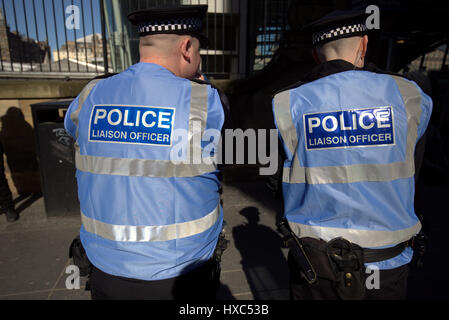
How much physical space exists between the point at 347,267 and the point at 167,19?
5.00 feet

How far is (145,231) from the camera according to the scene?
135 cm

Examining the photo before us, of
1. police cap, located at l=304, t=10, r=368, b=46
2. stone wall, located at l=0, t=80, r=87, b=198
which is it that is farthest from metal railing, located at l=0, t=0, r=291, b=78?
police cap, located at l=304, t=10, r=368, b=46

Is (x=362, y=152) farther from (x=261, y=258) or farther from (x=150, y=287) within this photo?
(x=261, y=258)

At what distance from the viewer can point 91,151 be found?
1.38 metres

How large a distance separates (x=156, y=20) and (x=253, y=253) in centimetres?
266

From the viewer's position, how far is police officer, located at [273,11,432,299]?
144 cm

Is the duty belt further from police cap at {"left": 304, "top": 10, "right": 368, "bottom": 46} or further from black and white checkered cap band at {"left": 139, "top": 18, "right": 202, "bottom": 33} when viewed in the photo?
black and white checkered cap band at {"left": 139, "top": 18, "right": 202, "bottom": 33}

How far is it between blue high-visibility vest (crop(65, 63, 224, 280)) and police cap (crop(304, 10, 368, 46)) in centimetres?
76

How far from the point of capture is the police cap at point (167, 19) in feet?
4.65

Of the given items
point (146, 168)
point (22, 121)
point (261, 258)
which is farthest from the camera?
point (22, 121)

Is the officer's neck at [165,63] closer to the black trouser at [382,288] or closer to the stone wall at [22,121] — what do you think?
the black trouser at [382,288]

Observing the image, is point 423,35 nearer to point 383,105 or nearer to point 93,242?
point 383,105

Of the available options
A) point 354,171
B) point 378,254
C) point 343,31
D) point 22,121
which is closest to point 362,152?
point 354,171

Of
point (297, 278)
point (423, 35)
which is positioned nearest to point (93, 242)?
point (297, 278)
